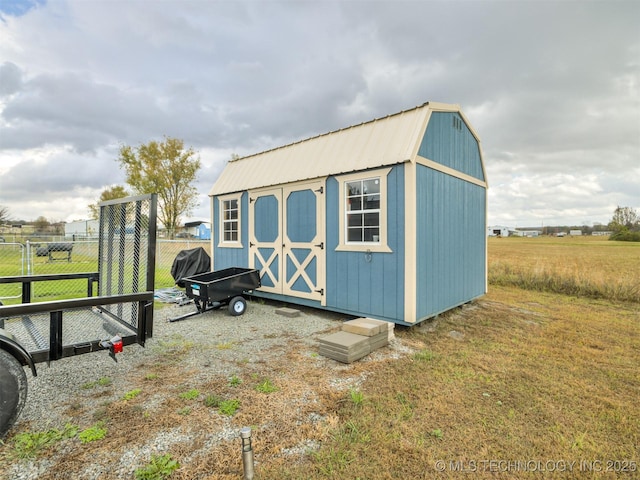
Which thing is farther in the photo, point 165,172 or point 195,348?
point 165,172

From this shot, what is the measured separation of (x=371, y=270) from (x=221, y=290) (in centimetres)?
294

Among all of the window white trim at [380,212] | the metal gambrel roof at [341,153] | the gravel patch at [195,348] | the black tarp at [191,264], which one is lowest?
the gravel patch at [195,348]

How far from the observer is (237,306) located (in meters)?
6.14

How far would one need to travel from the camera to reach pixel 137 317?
306 centimetres

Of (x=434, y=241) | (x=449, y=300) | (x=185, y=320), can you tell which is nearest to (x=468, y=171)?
(x=434, y=241)

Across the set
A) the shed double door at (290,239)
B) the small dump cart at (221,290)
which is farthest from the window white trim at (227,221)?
the small dump cart at (221,290)

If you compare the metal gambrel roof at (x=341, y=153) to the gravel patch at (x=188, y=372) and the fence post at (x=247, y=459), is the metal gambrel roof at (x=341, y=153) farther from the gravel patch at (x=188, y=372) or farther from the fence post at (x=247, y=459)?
the fence post at (x=247, y=459)

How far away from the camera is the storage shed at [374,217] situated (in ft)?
16.5

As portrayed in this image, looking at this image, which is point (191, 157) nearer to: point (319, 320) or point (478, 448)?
point (319, 320)

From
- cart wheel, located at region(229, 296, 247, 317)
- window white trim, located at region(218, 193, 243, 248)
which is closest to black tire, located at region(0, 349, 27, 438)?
cart wheel, located at region(229, 296, 247, 317)

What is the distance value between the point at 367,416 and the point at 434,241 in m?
3.66

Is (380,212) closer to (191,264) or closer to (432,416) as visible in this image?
(432,416)

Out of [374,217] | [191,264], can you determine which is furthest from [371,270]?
[191,264]

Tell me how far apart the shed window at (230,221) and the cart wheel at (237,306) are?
2.02 meters
